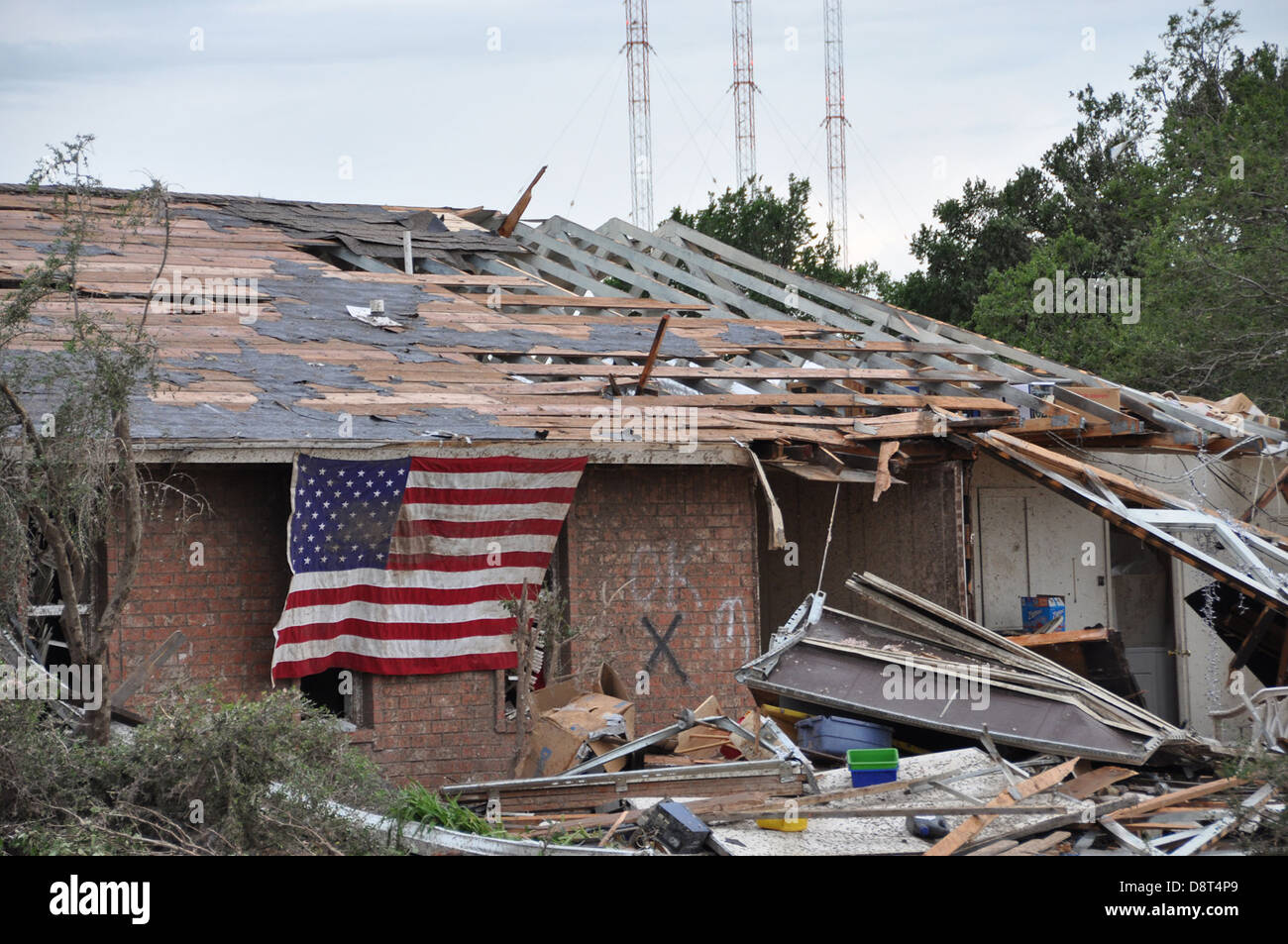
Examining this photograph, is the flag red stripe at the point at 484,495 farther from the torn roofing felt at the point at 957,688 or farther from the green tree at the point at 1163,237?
the green tree at the point at 1163,237

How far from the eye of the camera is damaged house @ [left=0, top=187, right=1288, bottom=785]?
34.0ft

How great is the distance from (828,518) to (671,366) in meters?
2.62

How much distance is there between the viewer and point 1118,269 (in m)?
27.3

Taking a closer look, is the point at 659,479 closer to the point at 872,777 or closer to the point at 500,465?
the point at 500,465

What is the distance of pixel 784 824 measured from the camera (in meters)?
8.70

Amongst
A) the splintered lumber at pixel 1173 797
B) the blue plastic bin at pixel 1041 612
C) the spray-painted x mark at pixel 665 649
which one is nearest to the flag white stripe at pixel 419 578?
the spray-painted x mark at pixel 665 649

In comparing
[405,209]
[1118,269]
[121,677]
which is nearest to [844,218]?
[1118,269]

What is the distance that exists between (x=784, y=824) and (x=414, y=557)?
12.1ft

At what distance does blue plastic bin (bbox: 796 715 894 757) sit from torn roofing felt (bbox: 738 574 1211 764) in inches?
4.5

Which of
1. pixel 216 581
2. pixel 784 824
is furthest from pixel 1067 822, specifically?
pixel 216 581

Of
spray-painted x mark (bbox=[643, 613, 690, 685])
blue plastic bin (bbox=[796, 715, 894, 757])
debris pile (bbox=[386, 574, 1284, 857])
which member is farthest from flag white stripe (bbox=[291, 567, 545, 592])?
blue plastic bin (bbox=[796, 715, 894, 757])

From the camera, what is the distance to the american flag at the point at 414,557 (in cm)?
1021

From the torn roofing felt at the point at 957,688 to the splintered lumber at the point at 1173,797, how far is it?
2.20ft

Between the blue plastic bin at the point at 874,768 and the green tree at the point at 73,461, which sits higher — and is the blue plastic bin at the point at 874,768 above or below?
below
